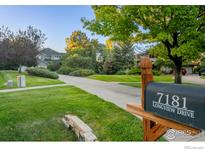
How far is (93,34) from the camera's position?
2.65 m

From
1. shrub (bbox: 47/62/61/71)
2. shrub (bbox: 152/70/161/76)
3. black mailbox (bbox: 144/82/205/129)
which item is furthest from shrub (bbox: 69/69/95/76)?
black mailbox (bbox: 144/82/205/129)

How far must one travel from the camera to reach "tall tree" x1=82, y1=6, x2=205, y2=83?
8.67 feet

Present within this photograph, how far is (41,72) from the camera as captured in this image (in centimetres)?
265

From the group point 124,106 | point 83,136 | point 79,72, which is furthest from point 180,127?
point 79,72

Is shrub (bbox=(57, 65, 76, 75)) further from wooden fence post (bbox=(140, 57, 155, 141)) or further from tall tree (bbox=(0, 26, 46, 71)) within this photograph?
wooden fence post (bbox=(140, 57, 155, 141))

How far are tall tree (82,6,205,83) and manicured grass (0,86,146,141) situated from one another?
73cm

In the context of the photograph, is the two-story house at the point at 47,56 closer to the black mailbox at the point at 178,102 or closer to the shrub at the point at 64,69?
the shrub at the point at 64,69

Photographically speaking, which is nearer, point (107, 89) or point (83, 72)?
point (83, 72)

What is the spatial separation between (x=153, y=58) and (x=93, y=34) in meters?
0.64

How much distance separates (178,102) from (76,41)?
1.38 metres

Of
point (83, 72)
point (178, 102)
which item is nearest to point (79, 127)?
point (83, 72)

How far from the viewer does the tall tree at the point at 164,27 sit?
2.64m

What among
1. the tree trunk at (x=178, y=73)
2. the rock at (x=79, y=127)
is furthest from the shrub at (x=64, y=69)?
the tree trunk at (x=178, y=73)

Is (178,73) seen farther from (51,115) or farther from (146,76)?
(51,115)
